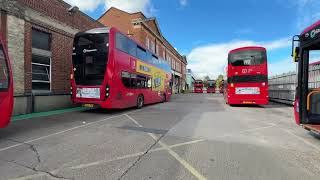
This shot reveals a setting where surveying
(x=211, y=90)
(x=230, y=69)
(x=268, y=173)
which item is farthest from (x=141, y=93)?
(x=211, y=90)

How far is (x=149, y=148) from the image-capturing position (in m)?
5.66

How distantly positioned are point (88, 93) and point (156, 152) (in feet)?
23.3

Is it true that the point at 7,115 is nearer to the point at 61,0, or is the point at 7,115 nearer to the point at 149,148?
the point at 149,148

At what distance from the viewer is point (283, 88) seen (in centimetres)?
1961

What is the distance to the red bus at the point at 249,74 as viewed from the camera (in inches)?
614

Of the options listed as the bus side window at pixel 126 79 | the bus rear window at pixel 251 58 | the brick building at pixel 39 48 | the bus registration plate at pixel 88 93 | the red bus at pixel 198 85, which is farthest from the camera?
the red bus at pixel 198 85

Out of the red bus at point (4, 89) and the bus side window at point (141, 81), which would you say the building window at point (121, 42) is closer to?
the bus side window at point (141, 81)

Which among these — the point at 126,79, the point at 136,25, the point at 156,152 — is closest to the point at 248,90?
the point at 126,79

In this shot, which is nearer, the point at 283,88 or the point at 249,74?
the point at 249,74

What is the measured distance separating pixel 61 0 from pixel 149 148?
11571mm

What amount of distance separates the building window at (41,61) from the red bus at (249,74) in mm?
10760

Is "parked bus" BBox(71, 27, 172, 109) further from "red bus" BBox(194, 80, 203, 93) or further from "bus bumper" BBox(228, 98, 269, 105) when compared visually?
"red bus" BBox(194, 80, 203, 93)

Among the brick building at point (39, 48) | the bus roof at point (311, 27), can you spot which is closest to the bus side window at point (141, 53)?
the brick building at point (39, 48)

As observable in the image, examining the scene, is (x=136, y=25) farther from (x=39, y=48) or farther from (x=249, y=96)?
(x=39, y=48)
